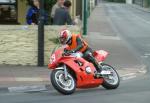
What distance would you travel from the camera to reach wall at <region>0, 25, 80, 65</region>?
51.6ft

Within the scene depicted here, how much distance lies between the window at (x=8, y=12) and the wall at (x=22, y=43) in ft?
20.7

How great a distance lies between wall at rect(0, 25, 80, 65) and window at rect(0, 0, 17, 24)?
6317mm

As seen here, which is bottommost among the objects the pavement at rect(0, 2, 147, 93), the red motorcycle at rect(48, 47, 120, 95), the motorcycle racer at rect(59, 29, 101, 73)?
the pavement at rect(0, 2, 147, 93)

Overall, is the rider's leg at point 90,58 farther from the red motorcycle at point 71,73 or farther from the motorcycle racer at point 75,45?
the red motorcycle at point 71,73

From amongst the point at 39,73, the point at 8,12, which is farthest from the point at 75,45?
the point at 8,12

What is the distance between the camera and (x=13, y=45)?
15750 millimetres

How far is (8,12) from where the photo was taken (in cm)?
2214

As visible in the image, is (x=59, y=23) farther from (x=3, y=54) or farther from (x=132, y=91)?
(x=132, y=91)

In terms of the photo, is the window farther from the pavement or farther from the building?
the pavement

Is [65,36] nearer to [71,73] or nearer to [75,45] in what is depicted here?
[75,45]

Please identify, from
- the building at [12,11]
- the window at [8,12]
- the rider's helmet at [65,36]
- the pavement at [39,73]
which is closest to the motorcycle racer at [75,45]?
the rider's helmet at [65,36]

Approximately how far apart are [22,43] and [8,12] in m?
6.57

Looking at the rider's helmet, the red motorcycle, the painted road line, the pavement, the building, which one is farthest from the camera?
the building

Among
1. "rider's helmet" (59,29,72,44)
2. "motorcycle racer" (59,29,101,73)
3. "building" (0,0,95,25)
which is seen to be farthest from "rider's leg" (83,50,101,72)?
"building" (0,0,95,25)
